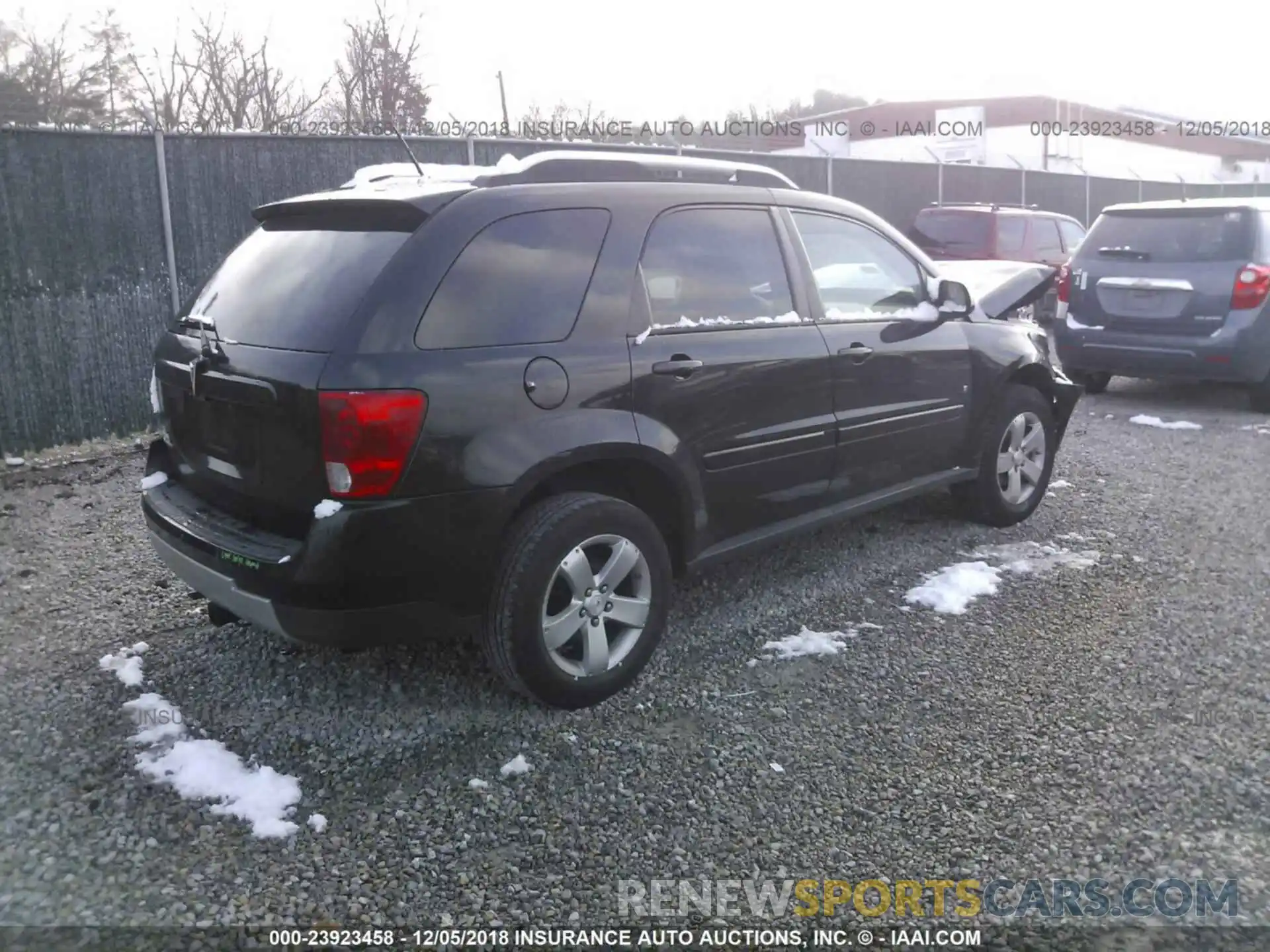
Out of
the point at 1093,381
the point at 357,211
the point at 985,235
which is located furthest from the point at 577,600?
the point at 985,235

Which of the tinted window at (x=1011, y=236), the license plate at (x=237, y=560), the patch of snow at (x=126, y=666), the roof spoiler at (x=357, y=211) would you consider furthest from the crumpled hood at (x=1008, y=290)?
the tinted window at (x=1011, y=236)

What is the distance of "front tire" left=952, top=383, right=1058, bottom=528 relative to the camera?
525 centimetres

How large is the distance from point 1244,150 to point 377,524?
172 feet

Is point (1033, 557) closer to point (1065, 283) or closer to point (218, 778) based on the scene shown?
point (218, 778)

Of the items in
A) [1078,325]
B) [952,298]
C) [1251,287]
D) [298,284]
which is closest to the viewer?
[298,284]

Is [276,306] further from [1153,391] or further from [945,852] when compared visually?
[1153,391]

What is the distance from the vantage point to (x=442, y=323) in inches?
123

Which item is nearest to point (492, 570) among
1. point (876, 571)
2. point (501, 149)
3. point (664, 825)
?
point (664, 825)

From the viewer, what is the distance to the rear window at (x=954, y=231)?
12961 millimetres

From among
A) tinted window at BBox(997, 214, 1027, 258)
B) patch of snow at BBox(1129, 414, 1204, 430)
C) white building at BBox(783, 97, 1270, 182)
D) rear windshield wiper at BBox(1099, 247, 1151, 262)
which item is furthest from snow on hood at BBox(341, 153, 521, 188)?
white building at BBox(783, 97, 1270, 182)

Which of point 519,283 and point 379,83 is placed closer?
point 519,283

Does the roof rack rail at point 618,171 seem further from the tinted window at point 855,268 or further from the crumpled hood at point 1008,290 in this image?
the crumpled hood at point 1008,290

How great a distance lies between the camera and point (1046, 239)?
1372 centimetres

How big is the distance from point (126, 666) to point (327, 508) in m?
1.42
